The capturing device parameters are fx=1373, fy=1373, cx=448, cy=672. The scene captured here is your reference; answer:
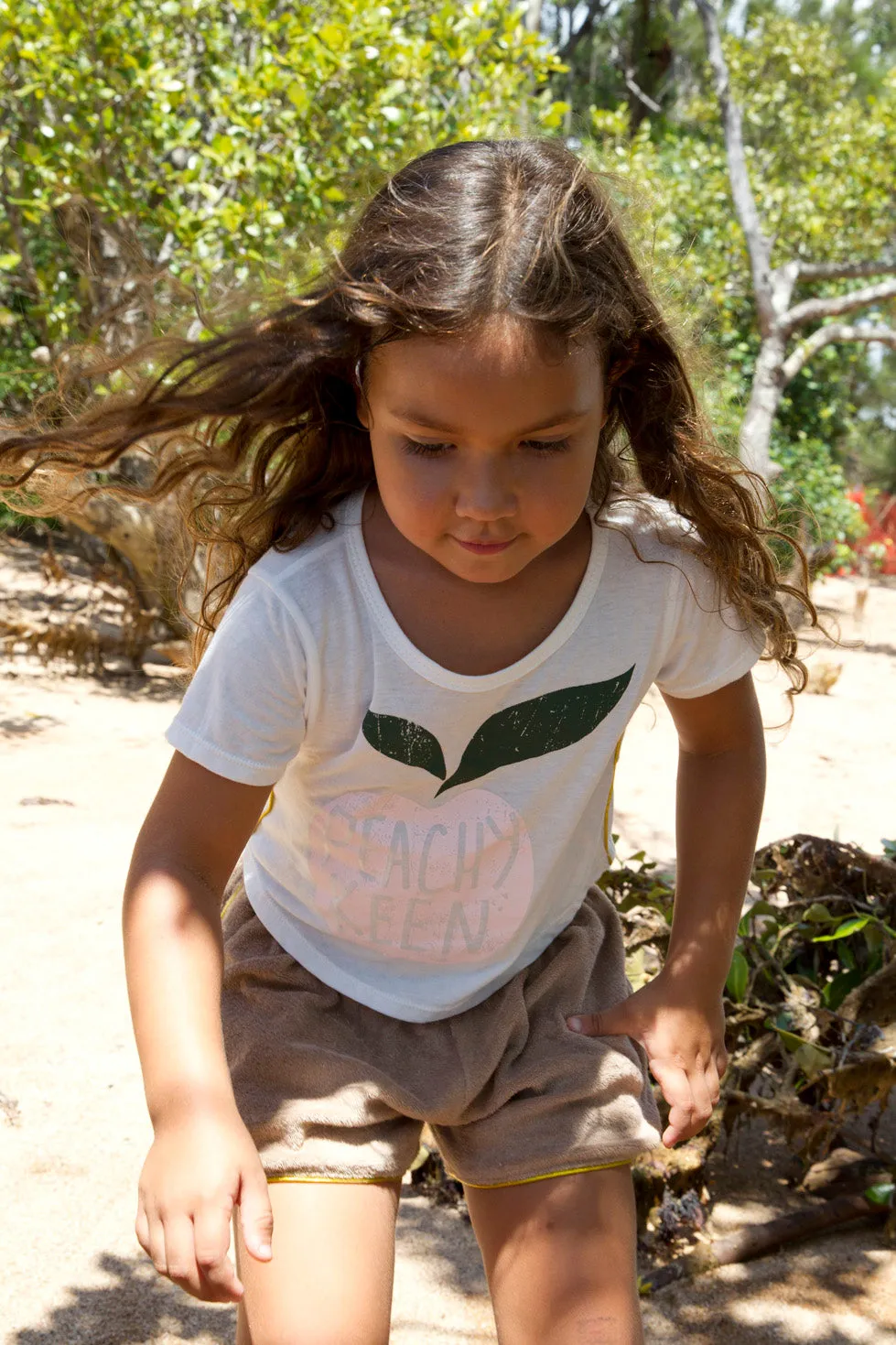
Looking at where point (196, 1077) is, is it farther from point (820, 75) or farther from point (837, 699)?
point (820, 75)

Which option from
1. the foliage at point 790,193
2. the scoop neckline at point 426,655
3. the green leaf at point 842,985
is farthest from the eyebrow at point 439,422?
the foliage at point 790,193

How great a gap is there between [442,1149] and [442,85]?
21.5 ft

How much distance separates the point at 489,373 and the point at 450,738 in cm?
49

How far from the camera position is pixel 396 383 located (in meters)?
1.65

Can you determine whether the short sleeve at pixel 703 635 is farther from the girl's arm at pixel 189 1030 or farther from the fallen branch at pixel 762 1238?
the fallen branch at pixel 762 1238

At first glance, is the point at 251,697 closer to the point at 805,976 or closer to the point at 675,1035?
the point at 675,1035

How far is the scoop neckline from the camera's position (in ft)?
5.82

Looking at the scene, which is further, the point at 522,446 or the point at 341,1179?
the point at 341,1179

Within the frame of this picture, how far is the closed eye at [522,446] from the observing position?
63.7 inches

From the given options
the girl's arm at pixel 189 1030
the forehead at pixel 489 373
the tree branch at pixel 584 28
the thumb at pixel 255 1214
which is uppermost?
the tree branch at pixel 584 28

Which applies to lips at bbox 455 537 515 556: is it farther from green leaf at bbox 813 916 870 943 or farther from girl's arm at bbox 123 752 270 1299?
green leaf at bbox 813 916 870 943

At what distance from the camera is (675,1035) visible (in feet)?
6.29

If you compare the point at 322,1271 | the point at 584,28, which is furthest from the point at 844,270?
the point at 584,28

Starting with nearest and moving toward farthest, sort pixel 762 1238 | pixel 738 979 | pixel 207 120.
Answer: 1. pixel 762 1238
2. pixel 738 979
3. pixel 207 120
